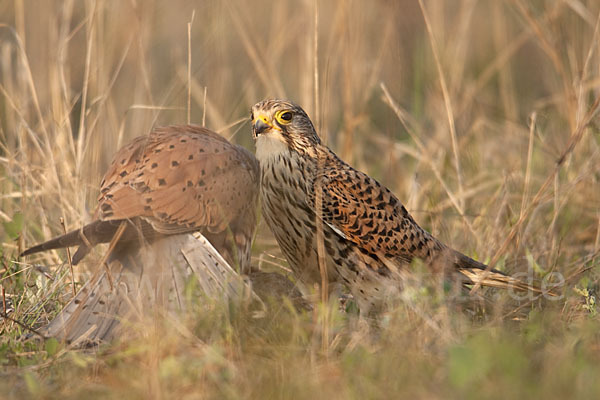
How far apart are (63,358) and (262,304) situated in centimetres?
87

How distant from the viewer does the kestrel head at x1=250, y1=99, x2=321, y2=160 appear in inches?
169

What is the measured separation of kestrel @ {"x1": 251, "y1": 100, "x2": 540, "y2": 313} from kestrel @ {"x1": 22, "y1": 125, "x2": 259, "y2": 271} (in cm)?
16

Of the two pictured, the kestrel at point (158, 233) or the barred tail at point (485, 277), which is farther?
the barred tail at point (485, 277)

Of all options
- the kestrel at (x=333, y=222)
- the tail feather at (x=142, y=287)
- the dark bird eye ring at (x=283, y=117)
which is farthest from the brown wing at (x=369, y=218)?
the tail feather at (x=142, y=287)

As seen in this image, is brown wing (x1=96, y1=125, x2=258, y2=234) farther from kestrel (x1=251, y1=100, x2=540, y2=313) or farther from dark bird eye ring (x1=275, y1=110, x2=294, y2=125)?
dark bird eye ring (x1=275, y1=110, x2=294, y2=125)

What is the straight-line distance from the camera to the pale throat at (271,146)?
429 cm

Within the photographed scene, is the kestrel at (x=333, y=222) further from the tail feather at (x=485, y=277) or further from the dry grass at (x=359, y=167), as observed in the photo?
the dry grass at (x=359, y=167)

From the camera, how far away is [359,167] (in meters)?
6.51

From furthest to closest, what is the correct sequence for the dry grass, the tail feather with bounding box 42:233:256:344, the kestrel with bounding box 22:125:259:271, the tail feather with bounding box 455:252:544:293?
the tail feather with bounding box 455:252:544:293
the kestrel with bounding box 22:125:259:271
the tail feather with bounding box 42:233:256:344
the dry grass

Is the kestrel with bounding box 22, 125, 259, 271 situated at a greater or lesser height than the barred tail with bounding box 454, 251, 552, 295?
greater

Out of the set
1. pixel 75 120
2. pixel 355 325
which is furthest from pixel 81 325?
pixel 75 120

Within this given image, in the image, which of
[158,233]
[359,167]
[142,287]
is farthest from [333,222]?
[359,167]

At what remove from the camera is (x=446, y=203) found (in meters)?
5.52

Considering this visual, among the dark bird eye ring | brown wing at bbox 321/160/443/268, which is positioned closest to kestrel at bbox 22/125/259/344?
the dark bird eye ring
